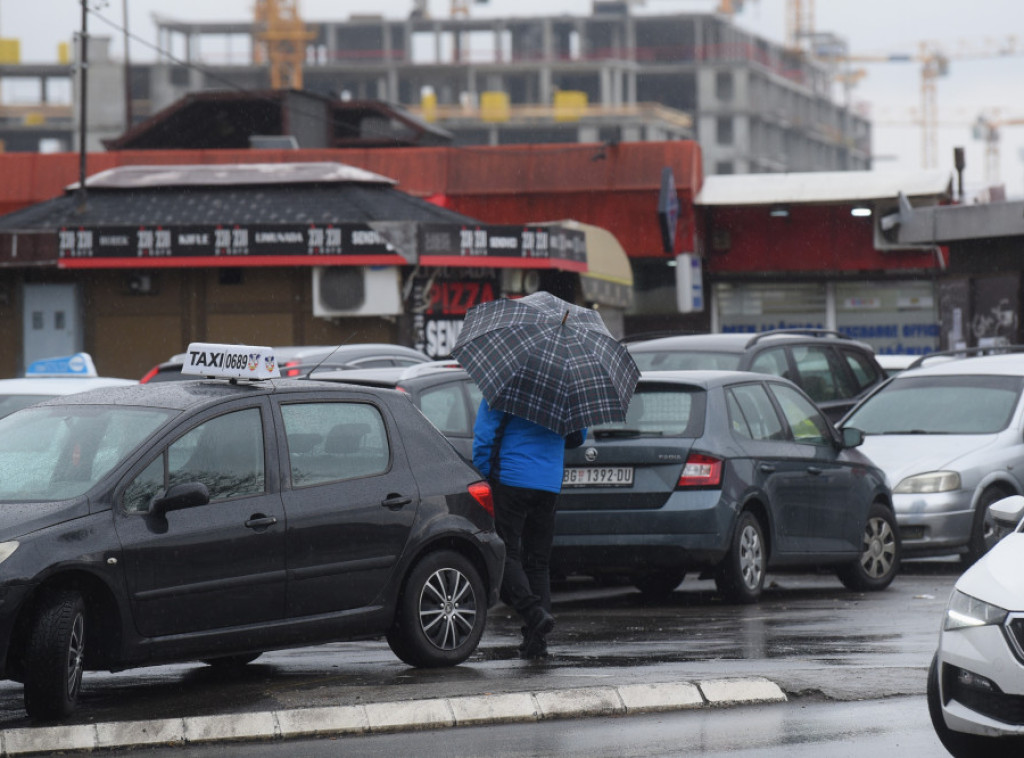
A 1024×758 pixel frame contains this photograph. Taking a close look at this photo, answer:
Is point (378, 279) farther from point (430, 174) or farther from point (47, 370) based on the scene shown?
point (47, 370)

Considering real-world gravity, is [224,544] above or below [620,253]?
below

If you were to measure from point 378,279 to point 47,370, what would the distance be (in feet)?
51.1

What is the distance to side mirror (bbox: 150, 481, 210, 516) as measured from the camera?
24.9 ft

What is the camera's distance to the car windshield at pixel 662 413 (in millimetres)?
11664

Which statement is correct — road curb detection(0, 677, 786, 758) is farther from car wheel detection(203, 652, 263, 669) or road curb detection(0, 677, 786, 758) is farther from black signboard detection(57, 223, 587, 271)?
black signboard detection(57, 223, 587, 271)

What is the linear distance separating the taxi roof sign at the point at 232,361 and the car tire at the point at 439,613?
1.25 m

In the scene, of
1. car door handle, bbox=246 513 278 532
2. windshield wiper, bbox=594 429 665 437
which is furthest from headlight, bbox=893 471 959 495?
car door handle, bbox=246 513 278 532

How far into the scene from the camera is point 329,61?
13875 cm

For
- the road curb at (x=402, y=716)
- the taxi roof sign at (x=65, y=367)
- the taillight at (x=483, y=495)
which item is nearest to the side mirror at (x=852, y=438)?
the taillight at (x=483, y=495)

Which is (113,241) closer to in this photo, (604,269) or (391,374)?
(604,269)

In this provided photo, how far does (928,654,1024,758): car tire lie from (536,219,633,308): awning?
26861 millimetres

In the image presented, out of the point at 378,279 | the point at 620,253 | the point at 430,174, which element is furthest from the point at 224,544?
the point at 430,174

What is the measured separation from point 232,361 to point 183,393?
30cm

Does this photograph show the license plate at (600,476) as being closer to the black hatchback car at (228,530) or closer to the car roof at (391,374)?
the car roof at (391,374)
